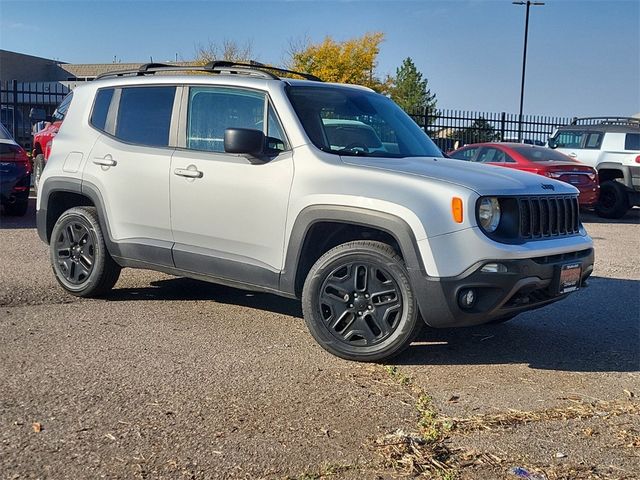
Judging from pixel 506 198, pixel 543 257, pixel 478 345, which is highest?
pixel 506 198

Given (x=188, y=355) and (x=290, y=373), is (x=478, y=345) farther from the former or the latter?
(x=188, y=355)

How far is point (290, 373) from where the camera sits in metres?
4.70

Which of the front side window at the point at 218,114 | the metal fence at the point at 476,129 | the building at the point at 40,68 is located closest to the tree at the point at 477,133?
the metal fence at the point at 476,129

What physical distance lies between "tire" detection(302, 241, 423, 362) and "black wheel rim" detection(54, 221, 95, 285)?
228cm

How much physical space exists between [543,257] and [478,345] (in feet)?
3.34

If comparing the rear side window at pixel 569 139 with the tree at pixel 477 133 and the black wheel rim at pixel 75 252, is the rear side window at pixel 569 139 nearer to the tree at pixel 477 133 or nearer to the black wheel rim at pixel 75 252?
the tree at pixel 477 133

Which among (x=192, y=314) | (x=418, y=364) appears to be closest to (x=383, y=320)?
(x=418, y=364)

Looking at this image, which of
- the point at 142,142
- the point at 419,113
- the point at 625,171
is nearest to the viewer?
the point at 142,142

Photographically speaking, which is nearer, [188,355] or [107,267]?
[188,355]

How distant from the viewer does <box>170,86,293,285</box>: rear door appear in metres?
5.28

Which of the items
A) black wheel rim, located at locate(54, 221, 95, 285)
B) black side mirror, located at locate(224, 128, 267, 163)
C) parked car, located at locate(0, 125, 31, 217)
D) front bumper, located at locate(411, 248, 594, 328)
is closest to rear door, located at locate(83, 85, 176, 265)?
black wheel rim, located at locate(54, 221, 95, 285)

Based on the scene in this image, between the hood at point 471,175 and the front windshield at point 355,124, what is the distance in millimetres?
234

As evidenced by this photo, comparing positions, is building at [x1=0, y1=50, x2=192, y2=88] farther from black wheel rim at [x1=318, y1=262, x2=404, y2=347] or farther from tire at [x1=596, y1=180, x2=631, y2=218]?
black wheel rim at [x1=318, y1=262, x2=404, y2=347]

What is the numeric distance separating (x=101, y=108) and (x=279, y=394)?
333 cm
